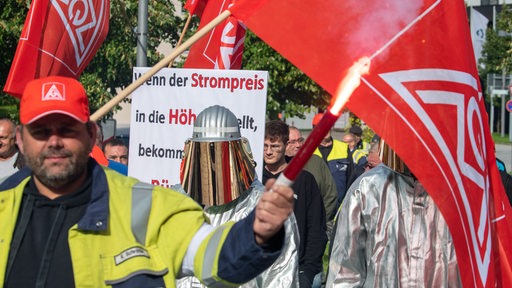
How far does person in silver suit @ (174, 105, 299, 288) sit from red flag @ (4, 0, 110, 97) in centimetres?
143

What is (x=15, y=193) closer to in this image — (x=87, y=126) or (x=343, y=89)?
(x=87, y=126)

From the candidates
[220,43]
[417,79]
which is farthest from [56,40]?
[417,79]

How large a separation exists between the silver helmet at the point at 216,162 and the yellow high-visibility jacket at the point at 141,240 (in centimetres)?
172

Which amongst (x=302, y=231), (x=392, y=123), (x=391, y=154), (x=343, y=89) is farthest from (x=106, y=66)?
(x=343, y=89)

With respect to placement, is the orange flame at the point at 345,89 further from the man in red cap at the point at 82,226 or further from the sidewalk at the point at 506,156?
the sidewalk at the point at 506,156

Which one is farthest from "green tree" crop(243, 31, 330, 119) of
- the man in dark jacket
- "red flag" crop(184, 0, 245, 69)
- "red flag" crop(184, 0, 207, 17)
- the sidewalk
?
the sidewalk

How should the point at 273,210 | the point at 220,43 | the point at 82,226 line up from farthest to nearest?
the point at 220,43, the point at 82,226, the point at 273,210

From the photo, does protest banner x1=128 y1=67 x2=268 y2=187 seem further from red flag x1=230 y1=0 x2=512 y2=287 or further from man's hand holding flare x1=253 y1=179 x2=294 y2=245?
man's hand holding flare x1=253 y1=179 x2=294 y2=245

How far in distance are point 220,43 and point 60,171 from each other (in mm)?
4613

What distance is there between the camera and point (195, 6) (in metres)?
7.72

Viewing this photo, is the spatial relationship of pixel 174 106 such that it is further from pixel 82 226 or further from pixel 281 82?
pixel 281 82

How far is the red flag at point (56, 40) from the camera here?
19.7ft

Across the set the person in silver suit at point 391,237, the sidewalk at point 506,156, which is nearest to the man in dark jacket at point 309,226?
the person in silver suit at point 391,237

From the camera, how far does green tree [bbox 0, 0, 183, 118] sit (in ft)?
40.9
